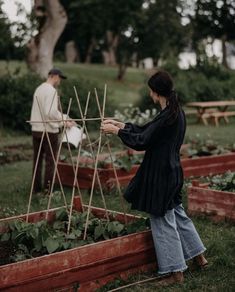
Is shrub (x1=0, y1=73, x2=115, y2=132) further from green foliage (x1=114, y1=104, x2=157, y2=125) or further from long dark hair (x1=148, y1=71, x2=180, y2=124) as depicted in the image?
long dark hair (x1=148, y1=71, x2=180, y2=124)

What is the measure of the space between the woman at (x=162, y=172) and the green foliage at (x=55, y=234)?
1.23ft

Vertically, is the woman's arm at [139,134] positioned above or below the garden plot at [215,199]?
above

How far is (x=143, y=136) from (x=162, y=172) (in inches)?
13.7

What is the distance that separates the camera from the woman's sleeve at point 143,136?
5.37 metres

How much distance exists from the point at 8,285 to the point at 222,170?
6.78 metres

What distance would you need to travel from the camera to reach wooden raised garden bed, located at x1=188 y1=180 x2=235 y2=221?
24.6 ft

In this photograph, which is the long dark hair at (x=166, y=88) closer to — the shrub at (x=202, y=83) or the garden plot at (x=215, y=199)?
the garden plot at (x=215, y=199)

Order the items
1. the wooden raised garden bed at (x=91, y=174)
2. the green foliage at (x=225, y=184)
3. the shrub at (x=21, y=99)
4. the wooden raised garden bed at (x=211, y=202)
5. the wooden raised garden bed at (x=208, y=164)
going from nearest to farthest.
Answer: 1. the wooden raised garden bed at (x=211, y=202)
2. the green foliage at (x=225, y=184)
3. the wooden raised garden bed at (x=91, y=174)
4. the wooden raised garden bed at (x=208, y=164)
5. the shrub at (x=21, y=99)

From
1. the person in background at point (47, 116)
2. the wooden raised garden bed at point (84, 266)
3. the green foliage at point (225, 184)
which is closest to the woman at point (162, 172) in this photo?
the wooden raised garden bed at point (84, 266)

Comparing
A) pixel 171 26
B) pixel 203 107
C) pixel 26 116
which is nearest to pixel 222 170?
pixel 26 116

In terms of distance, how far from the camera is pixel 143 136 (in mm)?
5383

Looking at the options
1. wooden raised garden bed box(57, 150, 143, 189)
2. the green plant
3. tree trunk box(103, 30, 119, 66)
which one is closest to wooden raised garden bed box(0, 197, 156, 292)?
wooden raised garden bed box(57, 150, 143, 189)

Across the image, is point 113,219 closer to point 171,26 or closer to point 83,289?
point 83,289

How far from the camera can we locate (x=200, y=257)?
5.86 meters
